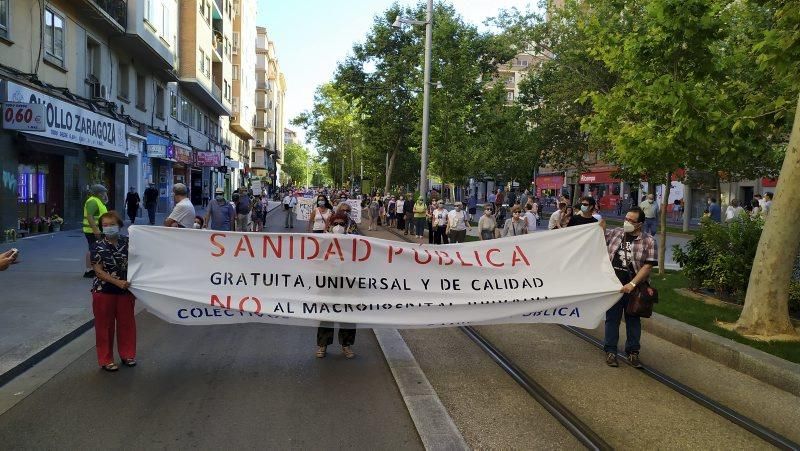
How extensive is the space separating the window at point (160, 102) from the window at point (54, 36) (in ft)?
37.2

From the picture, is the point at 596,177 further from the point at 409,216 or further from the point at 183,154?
the point at 183,154

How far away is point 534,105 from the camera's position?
40.5m

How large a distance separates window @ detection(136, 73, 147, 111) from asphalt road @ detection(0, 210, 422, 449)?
23932 millimetres

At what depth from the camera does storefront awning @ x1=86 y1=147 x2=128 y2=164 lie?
22.2 meters

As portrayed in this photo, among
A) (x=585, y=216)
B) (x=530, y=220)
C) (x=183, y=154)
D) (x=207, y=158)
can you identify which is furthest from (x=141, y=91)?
(x=585, y=216)

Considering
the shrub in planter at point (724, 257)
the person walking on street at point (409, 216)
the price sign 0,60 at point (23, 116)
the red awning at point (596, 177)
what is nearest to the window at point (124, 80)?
the price sign 0,60 at point (23, 116)

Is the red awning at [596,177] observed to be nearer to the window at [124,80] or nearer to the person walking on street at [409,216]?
the person walking on street at [409,216]

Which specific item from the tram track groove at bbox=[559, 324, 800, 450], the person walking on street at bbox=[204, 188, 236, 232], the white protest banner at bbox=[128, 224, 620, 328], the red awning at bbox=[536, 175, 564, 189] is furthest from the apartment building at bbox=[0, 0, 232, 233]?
Answer: the red awning at bbox=[536, 175, 564, 189]

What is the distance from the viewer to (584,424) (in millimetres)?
4996

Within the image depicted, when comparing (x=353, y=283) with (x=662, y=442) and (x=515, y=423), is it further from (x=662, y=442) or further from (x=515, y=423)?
(x=662, y=442)

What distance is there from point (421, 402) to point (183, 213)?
627 cm

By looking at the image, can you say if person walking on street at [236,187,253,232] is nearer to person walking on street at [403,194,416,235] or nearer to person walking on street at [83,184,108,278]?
person walking on street at [83,184,108,278]

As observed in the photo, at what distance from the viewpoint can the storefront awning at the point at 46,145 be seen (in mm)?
17016

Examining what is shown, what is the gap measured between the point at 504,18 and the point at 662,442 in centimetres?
3066
